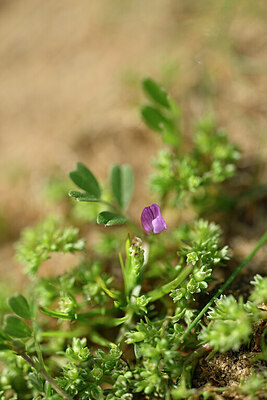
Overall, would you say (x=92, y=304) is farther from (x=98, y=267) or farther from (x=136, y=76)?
(x=136, y=76)

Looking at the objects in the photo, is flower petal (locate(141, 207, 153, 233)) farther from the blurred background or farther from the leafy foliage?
the blurred background

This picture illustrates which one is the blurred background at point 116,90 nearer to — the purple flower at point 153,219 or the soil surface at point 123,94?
the soil surface at point 123,94

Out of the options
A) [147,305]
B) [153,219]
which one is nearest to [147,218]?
[153,219]

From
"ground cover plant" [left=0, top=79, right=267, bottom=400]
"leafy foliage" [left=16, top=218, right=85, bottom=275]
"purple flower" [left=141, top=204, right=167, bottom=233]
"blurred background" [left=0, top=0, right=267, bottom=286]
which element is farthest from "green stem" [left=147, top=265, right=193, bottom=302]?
"blurred background" [left=0, top=0, right=267, bottom=286]

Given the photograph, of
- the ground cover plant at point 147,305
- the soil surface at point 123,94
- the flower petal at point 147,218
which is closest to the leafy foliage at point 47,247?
the ground cover plant at point 147,305

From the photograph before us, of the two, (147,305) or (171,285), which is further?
(147,305)

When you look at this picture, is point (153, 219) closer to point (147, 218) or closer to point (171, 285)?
point (147, 218)

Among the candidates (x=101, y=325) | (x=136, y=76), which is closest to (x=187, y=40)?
(x=136, y=76)
